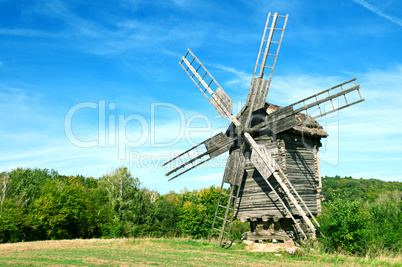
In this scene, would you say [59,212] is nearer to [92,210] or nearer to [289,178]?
[92,210]

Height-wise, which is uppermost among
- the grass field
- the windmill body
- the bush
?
the windmill body

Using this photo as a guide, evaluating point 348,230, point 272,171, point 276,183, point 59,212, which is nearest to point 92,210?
point 59,212

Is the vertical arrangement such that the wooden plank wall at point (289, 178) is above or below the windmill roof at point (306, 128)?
below

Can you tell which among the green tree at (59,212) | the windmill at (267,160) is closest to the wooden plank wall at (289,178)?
the windmill at (267,160)

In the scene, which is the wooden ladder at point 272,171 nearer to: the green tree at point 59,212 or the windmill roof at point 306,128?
the windmill roof at point 306,128

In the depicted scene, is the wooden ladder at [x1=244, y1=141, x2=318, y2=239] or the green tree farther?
the green tree

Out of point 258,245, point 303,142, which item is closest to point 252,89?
point 303,142

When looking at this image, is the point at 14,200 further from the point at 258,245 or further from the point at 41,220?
the point at 258,245

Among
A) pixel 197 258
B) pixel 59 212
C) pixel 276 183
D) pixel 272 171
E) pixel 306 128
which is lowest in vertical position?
pixel 197 258

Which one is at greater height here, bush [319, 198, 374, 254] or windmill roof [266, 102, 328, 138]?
windmill roof [266, 102, 328, 138]

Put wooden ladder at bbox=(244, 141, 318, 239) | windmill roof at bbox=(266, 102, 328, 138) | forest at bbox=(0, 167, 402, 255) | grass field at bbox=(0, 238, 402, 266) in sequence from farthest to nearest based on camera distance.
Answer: forest at bbox=(0, 167, 402, 255), windmill roof at bbox=(266, 102, 328, 138), wooden ladder at bbox=(244, 141, 318, 239), grass field at bbox=(0, 238, 402, 266)

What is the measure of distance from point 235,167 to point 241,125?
2.70 m

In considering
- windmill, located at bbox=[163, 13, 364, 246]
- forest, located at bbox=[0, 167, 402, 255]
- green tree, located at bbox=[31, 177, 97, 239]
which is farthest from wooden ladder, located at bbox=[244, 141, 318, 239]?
green tree, located at bbox=[31, 177, 97, 239]

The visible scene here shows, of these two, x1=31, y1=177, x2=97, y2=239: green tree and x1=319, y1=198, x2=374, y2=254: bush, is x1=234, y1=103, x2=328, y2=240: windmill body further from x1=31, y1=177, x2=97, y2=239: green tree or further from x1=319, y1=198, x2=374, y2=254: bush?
x1=31, y1=177, x2=97, y2=239: green tree
